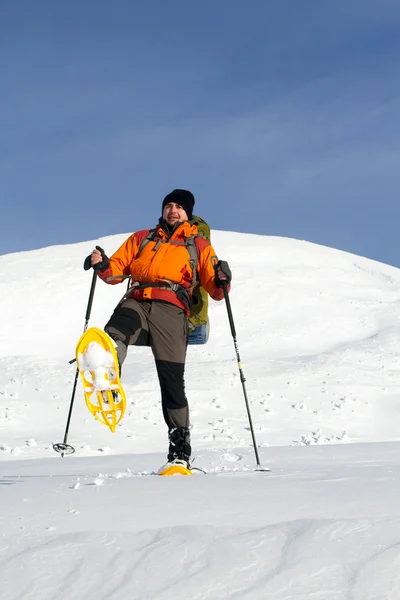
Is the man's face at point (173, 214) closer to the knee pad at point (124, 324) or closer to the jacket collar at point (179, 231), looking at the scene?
the jacket collar at point (179, 231)

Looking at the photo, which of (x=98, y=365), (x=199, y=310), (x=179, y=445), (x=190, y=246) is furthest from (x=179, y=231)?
(x=179, y=445)

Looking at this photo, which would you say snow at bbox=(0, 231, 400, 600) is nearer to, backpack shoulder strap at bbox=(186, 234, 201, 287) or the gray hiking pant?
the gray hiking pant

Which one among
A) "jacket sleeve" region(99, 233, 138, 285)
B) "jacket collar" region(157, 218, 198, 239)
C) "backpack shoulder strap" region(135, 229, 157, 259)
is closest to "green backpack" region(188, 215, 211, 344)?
"jacket collar" region(157, 218, 198, 239)

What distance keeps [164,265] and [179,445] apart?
1.49 m

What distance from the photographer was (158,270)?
5430 mm

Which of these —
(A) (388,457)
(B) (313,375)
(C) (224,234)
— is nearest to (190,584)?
(A) (388,457)

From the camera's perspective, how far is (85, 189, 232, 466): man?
5.42 meters

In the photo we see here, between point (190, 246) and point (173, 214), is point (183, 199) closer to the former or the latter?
point (173, 214)

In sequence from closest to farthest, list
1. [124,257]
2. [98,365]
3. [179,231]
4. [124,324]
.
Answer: [98,365] < [124,324] < [179,231] < [124,257]

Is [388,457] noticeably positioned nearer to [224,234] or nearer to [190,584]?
[190,584]

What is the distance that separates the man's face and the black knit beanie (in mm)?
60

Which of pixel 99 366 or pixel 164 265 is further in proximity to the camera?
pixel 164 265

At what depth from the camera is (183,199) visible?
5.91 metres

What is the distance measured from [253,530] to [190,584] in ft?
1.54
